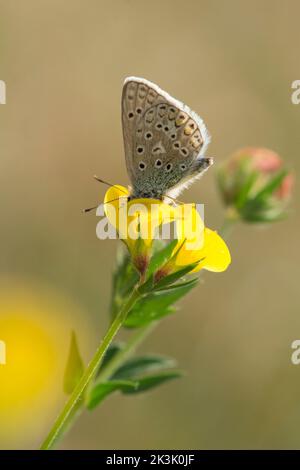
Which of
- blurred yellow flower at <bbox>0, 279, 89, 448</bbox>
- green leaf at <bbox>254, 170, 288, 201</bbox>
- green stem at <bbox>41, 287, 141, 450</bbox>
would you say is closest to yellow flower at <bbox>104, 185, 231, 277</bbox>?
green stem at <bbox>41, 287, 141, 450</bbox>

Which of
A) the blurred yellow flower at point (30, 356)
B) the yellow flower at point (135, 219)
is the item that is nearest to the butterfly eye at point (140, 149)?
the yellow flower at point (135, 219)

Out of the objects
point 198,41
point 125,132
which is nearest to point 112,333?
point 125,132

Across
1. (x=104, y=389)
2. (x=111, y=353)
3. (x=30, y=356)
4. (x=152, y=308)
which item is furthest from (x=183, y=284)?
(x=30, y=356)

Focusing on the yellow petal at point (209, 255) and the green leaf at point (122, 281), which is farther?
the green leaf at point (122, 281)

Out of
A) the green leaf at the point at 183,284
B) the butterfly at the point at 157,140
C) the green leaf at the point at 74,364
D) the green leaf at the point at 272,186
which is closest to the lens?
the green leaf at the point at 183,284

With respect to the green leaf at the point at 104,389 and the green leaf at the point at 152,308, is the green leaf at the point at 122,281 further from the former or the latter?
the green leaf at the point at 104,389

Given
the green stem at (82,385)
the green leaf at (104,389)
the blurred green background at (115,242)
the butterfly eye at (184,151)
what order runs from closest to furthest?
1. the green stem at (82,385)
2. the green leaf at (104,389)
3. the butterfly eye at (184,151)
4. the blurred green background at (115,242)

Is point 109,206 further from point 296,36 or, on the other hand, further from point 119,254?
point 296,36
